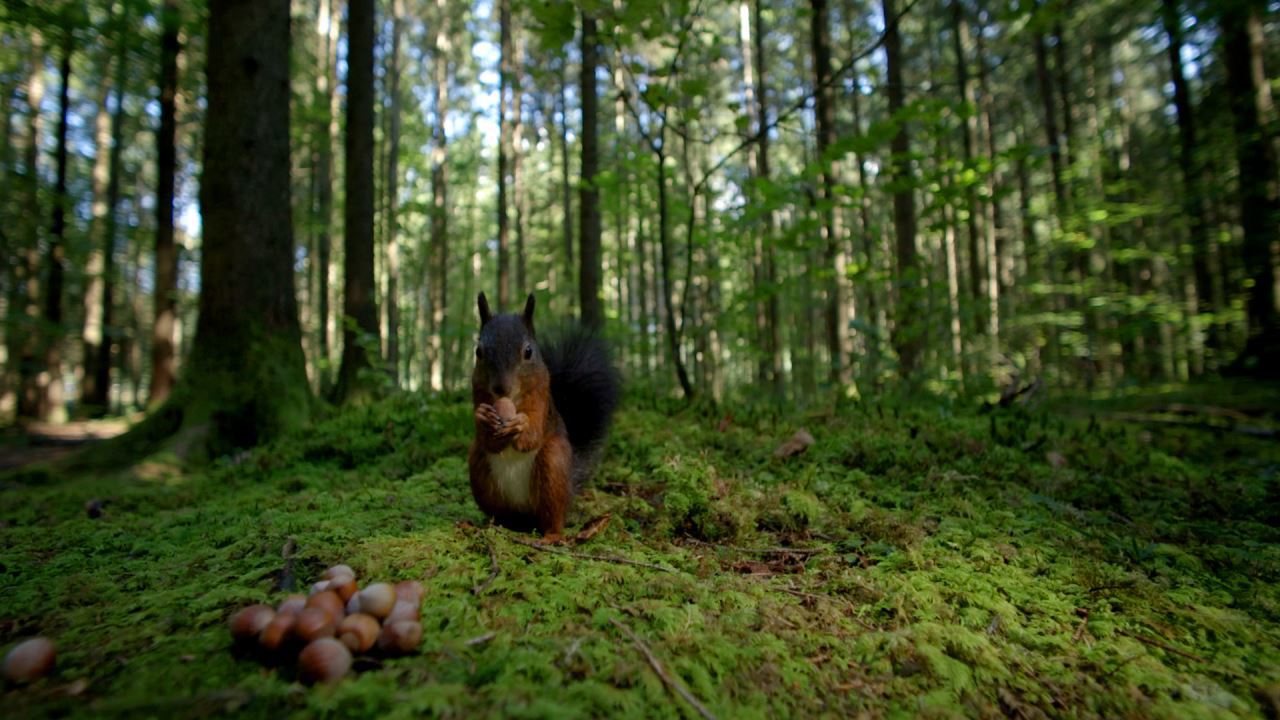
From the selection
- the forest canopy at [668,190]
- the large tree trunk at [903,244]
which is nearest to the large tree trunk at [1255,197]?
the forest canopy at [668,190]

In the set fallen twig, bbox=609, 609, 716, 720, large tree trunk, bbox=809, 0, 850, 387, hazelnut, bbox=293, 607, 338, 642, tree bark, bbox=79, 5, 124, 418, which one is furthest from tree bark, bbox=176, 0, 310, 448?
tree bark, bbox=79, 5, 124, 418

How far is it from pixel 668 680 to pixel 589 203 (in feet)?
28.9

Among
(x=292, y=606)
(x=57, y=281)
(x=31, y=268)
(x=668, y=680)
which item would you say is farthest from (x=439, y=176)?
(x=668, y=680)

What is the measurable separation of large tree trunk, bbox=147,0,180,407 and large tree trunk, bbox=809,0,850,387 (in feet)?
35.6

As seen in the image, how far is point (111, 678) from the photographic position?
1.30 metres

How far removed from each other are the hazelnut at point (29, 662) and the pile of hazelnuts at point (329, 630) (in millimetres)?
350

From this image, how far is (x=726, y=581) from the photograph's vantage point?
7.04ft

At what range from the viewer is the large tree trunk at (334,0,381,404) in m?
7.30

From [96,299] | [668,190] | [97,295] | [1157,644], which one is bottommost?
[1157,644]

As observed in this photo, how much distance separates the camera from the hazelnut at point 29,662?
4.05 ft

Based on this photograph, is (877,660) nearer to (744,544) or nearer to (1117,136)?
(744,544)

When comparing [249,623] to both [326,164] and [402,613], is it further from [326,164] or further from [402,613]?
[326,164]

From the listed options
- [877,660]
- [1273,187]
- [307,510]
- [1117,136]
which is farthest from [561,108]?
[1117,136]

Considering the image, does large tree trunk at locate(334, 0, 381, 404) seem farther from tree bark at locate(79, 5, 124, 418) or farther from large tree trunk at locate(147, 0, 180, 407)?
tree bark at locate(79, 5, 124, 418)
